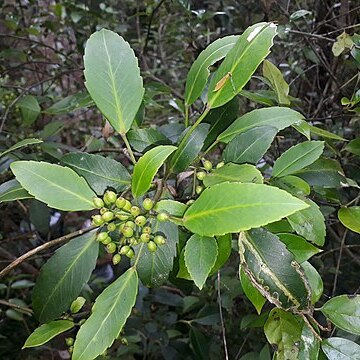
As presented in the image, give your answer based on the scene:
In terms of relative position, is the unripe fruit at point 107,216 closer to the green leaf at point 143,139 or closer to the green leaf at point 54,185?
the green leaf at point 54,185

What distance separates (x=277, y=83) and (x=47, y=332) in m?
0.59

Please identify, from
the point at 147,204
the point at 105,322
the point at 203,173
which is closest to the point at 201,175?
the point at 203,173

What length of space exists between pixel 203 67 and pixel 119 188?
22 centimetres

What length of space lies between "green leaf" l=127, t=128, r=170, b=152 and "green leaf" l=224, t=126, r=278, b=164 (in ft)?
0.42

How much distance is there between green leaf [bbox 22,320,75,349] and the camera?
2.34 feet

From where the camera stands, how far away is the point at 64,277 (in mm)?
690

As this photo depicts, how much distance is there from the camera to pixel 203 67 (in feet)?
2.32

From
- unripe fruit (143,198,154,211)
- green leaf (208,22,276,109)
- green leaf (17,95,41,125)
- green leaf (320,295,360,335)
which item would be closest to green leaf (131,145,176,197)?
unripe fruit (143,198,154,211)

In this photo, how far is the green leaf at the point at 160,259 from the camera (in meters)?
0.68

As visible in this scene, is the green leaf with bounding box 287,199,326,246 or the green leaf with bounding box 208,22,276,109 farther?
the green leaf with bounding box 287,199,326,246

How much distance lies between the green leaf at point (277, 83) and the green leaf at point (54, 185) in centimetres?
44

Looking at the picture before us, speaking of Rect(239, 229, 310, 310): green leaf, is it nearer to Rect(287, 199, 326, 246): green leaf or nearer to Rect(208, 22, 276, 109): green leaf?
Rect(287, 199, 326, 246): green leaf

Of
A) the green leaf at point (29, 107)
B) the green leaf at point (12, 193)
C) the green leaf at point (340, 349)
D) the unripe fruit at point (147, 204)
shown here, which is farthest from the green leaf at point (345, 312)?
the green leaf at point (29, 107)

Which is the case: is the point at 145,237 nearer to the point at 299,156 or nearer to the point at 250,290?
the point at 250,290
